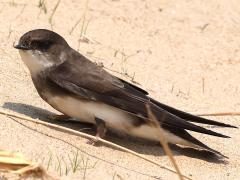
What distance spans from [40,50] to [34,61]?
94mm

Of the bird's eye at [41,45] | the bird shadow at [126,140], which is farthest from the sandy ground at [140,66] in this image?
the bird's eye at [41,45]

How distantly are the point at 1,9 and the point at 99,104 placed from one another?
2206 mm

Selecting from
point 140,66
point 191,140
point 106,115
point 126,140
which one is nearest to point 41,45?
point 106,115

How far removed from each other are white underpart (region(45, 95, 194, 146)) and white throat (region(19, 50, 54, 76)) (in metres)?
0.22

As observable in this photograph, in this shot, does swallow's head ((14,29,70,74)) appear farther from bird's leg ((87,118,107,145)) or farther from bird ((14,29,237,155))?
bird's leg ((87,118,107,145))

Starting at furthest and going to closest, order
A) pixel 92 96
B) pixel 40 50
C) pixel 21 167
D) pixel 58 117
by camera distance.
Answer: pixel 58 117
pixel 40 50
pixel 92 96
pixel 21 167

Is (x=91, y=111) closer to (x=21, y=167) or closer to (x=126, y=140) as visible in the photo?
(x=126, y=140)

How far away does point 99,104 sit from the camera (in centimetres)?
499

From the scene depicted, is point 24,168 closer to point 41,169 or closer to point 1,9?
point 41,169

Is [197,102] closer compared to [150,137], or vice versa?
[150,137]

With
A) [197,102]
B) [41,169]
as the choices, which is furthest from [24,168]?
[197,102]

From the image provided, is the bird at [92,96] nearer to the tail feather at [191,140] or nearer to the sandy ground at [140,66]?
the tail feather at [191,140]

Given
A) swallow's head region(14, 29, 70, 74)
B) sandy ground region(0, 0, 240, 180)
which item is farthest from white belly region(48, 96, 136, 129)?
swallow's head region(14, 29, 70, 74)

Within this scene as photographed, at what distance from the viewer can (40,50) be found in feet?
16.7
